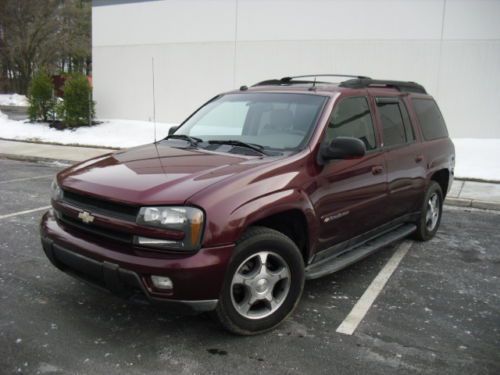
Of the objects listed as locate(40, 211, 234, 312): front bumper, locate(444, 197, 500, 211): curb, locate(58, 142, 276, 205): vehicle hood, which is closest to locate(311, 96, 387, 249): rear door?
locate(58, 142, 276, 205): vehicle hood

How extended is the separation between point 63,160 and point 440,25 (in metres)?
9.97

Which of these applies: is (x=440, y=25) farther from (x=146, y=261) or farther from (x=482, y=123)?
(x=146, y=261)

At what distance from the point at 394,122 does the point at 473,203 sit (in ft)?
13.2

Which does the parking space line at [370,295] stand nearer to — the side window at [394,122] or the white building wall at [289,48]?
the side window at [394,122]

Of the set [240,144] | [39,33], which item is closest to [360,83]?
[240,144]

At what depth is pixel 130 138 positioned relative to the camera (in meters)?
15.6

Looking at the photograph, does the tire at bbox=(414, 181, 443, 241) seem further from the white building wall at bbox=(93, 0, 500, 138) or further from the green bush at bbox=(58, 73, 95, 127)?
the green bush at bbox=(58, 73, 95, 127)

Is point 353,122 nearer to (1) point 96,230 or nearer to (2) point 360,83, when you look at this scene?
(2) point 360,83

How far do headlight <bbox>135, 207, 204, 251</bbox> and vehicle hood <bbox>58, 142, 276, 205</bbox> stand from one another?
0.19 ft

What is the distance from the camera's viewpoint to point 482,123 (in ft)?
42.5

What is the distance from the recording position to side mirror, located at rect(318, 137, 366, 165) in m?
3.72

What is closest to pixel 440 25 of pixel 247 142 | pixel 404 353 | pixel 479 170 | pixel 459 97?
pixel 459 97

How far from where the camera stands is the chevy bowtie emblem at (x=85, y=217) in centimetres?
327

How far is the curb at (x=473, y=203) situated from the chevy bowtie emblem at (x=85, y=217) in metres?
6.66
